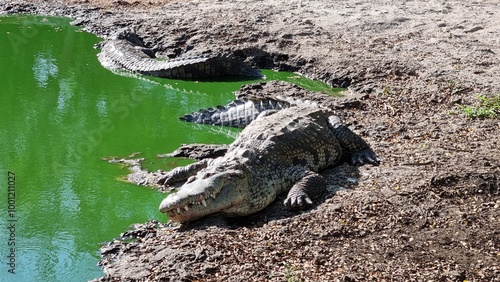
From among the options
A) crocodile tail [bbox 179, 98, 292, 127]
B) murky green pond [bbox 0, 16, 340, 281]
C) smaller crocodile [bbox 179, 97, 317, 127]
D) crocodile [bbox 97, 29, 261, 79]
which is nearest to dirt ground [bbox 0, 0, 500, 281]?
murky green pond [bbox 0, 16, 340, 281]

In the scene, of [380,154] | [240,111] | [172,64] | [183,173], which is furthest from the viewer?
[172,64]

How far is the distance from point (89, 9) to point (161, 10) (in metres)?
2.15

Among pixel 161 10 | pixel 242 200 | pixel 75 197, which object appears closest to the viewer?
pixel 242 200

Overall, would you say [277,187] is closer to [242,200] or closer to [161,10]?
[242,200]

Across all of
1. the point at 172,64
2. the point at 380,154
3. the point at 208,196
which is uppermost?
the point at 172,64

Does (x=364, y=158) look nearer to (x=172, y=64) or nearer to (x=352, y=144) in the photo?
(x=352, y=144)

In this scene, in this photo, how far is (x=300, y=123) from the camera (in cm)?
755

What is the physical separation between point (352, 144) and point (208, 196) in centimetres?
226

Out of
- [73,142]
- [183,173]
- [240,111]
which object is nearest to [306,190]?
[183,173]

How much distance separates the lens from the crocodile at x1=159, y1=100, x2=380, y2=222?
6.14 metres

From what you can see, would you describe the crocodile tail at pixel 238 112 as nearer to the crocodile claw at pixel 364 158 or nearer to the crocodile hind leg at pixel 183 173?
the crocodile claw at pixel 364 158

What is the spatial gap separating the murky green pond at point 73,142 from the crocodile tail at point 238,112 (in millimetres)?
158

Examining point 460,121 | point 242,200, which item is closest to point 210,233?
point 242,200

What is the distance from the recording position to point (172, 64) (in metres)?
12.3
